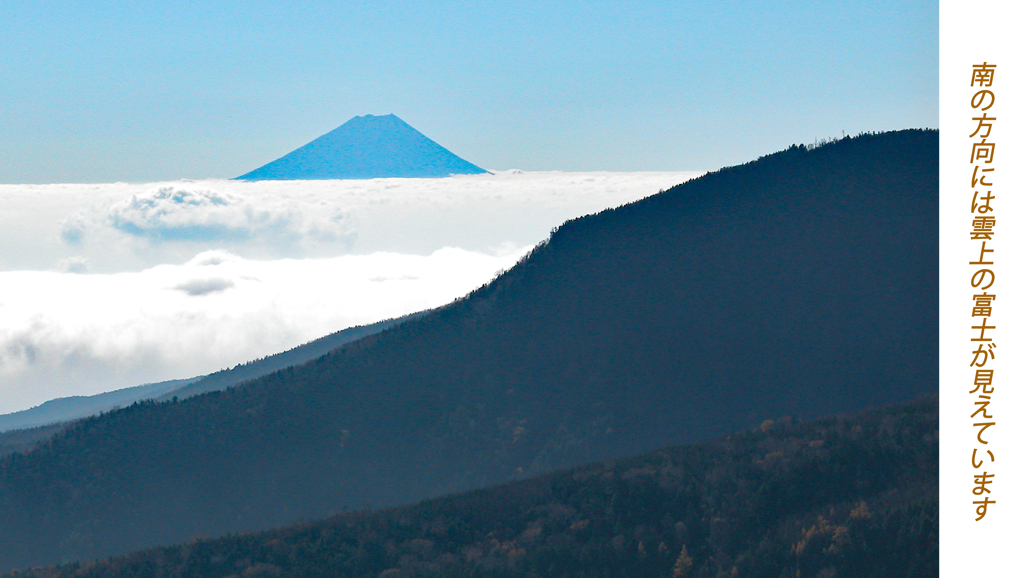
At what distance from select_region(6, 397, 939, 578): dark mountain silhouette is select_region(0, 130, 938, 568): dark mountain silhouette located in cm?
2447

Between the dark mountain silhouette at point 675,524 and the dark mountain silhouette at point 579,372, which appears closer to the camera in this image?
the dark mountain silhouette at point 675,524

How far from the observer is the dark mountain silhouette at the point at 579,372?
75.8 meters

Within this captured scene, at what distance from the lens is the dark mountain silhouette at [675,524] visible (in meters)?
32.5

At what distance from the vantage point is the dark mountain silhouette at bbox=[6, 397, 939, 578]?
32.5m

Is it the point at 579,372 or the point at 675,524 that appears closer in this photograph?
the point at 675,524

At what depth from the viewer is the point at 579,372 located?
87688mm

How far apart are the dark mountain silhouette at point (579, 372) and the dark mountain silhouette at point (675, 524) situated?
2447cm

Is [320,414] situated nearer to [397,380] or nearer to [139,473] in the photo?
[397,380]

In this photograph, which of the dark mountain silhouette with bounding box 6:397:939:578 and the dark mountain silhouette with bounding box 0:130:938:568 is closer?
the dark mountain silhouette with bounding box 6:397:939:578

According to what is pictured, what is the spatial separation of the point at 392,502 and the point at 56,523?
38052 mm

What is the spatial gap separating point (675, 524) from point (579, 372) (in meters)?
48.0

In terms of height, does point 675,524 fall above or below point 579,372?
below

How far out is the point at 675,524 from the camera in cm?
3972

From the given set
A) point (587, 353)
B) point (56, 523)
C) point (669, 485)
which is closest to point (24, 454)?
point (56, 523)
